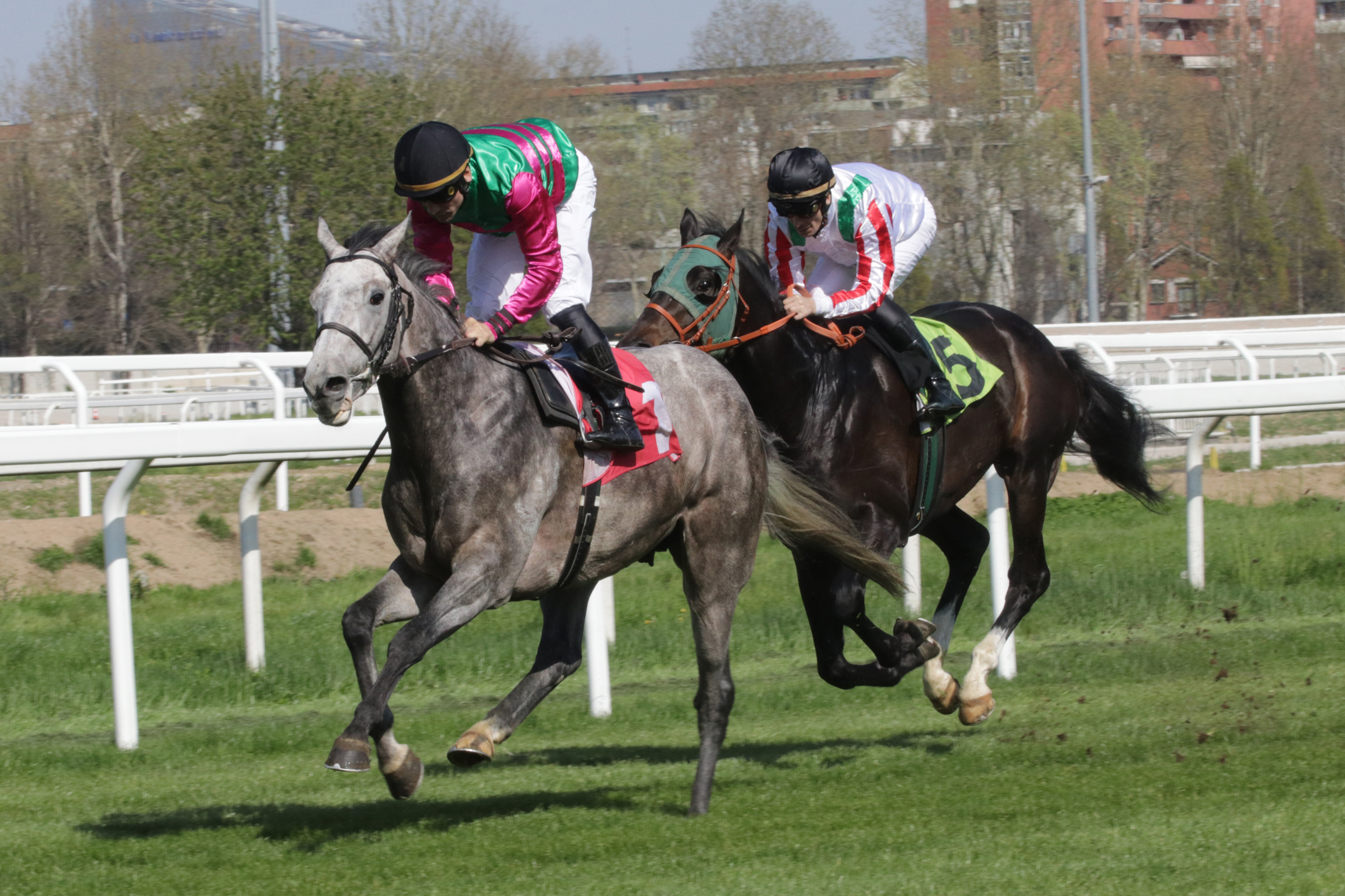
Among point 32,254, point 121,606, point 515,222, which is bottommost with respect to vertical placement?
point 121,606

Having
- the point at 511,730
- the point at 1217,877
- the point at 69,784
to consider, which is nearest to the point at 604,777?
the point at 511,730

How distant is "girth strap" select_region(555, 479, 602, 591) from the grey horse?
0.09ft

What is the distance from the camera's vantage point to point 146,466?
5.17 metres

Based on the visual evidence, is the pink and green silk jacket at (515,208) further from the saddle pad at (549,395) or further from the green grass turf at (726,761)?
the green grass turf at (726,761)

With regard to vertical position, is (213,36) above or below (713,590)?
above

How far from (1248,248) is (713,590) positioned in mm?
38367

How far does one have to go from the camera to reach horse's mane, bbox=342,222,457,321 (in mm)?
3852

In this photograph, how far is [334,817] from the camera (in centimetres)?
430

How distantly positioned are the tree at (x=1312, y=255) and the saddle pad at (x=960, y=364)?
3712 cm

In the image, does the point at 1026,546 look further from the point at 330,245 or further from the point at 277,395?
the point at 277,395

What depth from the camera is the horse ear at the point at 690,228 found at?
17.7 ft

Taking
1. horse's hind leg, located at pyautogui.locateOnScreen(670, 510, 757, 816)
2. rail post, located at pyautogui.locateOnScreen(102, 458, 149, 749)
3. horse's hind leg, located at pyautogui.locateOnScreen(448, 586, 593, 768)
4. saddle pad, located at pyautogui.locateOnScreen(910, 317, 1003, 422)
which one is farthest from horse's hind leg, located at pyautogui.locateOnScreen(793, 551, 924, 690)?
rail post, located at pyautogui.locateOnScreen(102, 458, 149, 749)

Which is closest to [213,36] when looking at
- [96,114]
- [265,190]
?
[96,114]

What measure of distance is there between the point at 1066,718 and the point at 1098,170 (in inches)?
1275
